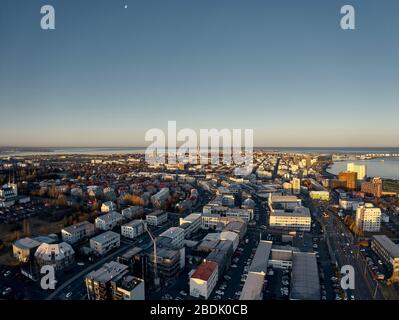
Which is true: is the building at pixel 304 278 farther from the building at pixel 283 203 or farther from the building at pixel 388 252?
the building at pixel 283 203

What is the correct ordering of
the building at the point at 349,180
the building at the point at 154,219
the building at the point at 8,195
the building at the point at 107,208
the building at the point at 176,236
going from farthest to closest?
the building at the point at 349,180, the building at the point at 8,195, the building at the point at 107,208, the building at the point at 154,219, the building at the point at 176,236

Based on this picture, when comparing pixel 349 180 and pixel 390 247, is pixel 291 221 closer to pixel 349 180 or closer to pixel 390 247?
pixel 390 247

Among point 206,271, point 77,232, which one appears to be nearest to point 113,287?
point 206,271

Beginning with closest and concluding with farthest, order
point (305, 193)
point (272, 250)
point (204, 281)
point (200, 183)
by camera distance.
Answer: point (204, 281)
point (272, 250)
point (305, 193)
point (200, 183)

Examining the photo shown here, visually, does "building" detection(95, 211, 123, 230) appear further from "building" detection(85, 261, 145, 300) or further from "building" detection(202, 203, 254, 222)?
"building" detection(85, 261, 145, 300)

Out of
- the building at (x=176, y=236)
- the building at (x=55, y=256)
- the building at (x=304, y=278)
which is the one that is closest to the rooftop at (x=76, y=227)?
the building at (x=55, y=256)
